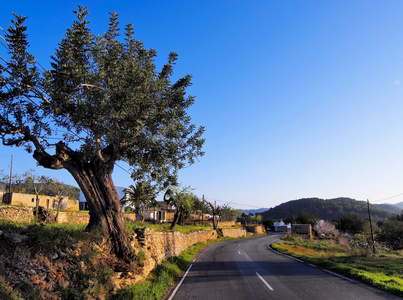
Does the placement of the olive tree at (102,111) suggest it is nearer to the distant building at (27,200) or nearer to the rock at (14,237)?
the rock at (14,237)

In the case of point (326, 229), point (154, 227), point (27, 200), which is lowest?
point (326, 229)

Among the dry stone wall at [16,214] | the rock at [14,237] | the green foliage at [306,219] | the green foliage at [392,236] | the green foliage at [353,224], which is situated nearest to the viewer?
the rock at [14,237]

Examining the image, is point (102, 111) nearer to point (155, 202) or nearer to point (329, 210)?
point (155, 202)

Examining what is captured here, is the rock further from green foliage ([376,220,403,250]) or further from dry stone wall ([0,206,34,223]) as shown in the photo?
green foliage ([376,220,403,250])

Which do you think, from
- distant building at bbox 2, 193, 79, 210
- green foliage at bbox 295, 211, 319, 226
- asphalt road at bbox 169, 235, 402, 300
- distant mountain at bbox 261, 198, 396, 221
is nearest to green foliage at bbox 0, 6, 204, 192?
asphalt road at bbox 169, 235, 402, 300

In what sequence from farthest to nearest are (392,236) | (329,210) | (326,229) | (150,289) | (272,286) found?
(329,210)
(326,229)
(392,236)
(272,286)
(150,289)

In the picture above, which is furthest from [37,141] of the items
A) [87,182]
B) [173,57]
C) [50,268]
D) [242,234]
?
[242,234]

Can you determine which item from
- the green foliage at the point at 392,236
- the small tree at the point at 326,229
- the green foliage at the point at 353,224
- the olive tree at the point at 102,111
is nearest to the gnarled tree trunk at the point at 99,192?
the olive tree at the point at 102,111

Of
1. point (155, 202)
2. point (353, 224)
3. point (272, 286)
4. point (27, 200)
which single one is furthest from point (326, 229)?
point (272, 286)

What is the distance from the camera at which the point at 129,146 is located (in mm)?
10594

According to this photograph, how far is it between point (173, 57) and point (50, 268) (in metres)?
9.43

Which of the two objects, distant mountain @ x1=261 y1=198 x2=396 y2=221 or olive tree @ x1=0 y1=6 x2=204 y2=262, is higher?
olive tree @ x1=0 y1=6 x2=204 y2=262

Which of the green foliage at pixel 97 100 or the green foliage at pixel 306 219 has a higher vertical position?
the green foliage at pixel 97 100

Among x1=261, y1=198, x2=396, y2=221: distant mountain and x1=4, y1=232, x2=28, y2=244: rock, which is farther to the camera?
x1=261, y1=198, x2=396, y2=221: distant mountain
